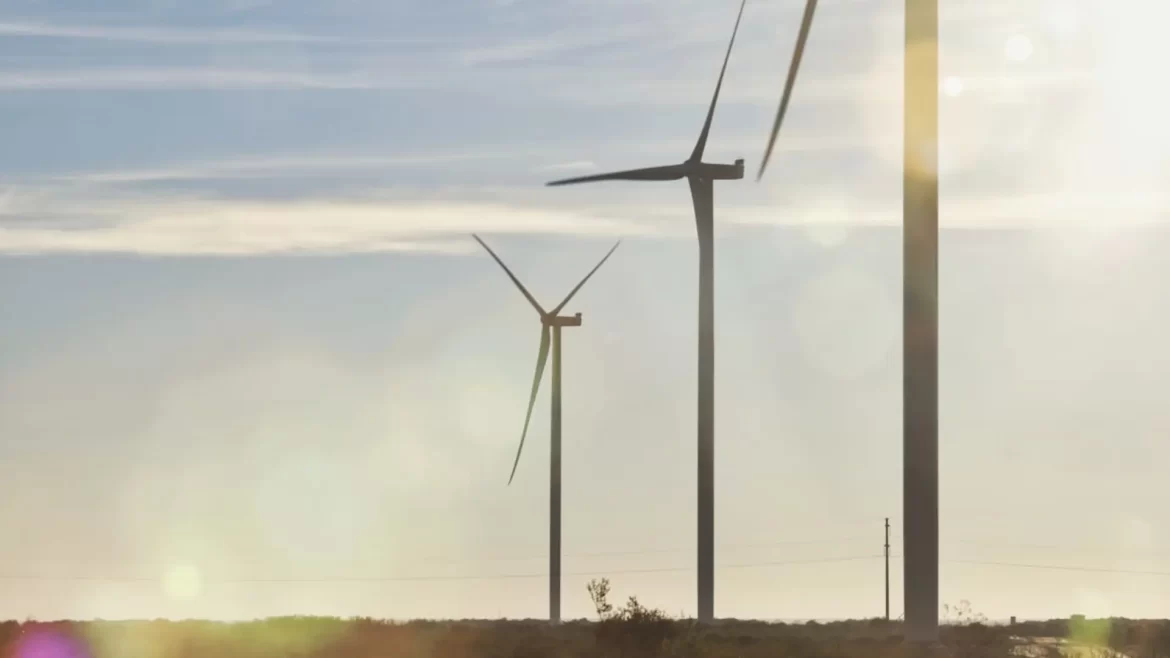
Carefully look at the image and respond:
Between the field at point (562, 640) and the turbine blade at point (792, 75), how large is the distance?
13292 millimetres

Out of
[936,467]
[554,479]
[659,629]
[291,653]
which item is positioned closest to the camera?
[936,467]

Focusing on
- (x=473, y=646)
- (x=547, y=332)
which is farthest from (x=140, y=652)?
(x=547, y=332)

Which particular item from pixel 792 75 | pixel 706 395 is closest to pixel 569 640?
pixel 706 395

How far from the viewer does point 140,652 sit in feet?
200

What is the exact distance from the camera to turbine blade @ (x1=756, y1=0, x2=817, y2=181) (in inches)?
1692

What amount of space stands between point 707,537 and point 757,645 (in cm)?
1455

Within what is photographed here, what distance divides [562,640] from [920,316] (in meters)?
24.2

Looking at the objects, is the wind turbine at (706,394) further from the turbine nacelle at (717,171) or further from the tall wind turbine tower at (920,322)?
the tall wind turbine tower at (920,322)

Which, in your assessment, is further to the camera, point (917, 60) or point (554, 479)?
point (554, 479)

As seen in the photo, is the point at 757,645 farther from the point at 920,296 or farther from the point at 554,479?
the point at 554,479

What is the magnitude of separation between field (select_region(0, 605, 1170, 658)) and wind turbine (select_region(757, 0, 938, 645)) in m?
2.25

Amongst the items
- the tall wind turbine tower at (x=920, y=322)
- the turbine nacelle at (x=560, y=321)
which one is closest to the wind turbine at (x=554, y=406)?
the turbine nacelle at (x=560, y=321)

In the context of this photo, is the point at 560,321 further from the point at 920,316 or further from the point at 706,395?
the point at 920,316

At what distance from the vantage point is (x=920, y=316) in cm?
4719
